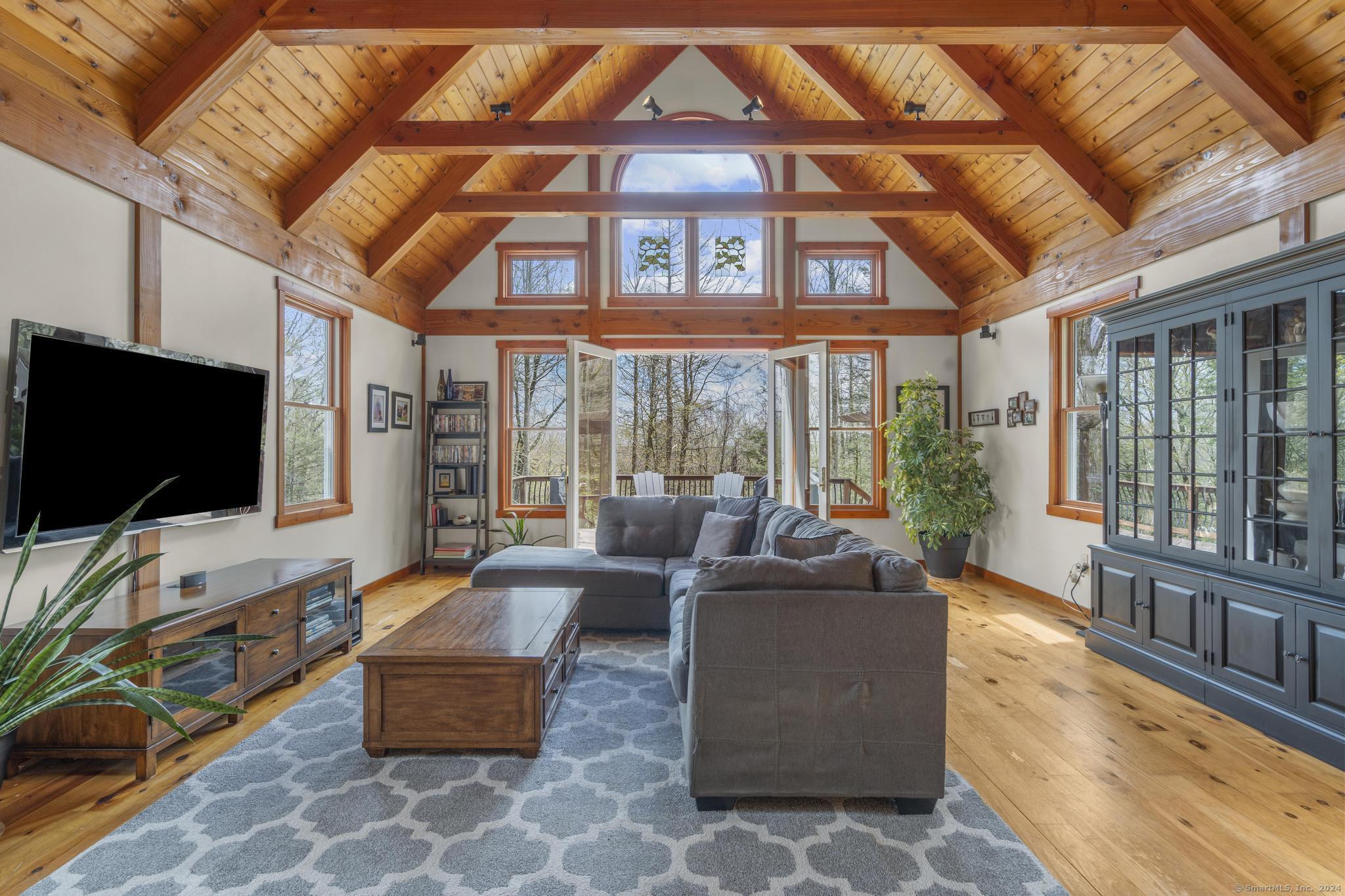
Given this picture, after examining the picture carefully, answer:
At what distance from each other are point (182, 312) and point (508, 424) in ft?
10.9

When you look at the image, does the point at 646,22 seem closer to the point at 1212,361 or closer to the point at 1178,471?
the point at 1212,361

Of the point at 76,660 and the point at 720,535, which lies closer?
the point at 76,660

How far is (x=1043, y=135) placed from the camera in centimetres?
421

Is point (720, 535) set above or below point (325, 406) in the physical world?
below

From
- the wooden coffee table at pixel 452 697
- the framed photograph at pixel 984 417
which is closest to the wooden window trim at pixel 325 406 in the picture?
the wooden coffee table at pixel 452 697

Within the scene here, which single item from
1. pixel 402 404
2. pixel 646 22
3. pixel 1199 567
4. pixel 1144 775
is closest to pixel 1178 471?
pixel 1199 567

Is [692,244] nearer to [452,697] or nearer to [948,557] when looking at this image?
[948,557]

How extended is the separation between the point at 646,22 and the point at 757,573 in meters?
2.58

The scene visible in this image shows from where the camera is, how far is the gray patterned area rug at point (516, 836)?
180 cm

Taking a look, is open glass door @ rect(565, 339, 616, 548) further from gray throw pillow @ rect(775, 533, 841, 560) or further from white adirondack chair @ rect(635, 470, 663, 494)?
gray throw pillow @ rect(775, 533, 841, 560)

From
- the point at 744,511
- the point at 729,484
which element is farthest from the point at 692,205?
the point at 744,511

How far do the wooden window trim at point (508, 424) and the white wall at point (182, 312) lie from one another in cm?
113

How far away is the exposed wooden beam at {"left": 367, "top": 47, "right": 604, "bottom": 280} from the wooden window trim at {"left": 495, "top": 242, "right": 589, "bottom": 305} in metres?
1.10

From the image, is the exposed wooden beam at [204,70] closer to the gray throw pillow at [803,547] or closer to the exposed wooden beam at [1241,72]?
the gray throw pillow at [803,547]
